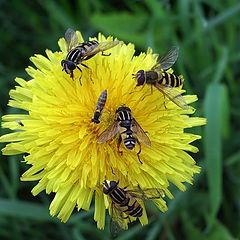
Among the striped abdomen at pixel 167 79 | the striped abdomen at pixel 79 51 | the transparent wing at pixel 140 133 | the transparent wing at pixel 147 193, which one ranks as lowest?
the transparent wing at pixel 147 193

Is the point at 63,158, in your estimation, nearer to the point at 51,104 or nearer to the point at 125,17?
the point at 51,104

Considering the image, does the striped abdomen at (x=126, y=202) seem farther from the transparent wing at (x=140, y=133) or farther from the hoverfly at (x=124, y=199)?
the transparent wing at (x=140, y=133)

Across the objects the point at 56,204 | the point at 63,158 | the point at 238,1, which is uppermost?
the point at 238,1

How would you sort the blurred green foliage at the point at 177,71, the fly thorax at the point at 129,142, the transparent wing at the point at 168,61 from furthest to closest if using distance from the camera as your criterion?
the blurred green foliage at the point at 177,71 < the transparent wing at the point at 168,61 < the fly thorax at the point at 129,142

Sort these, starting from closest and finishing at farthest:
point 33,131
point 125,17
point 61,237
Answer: point 33,131 < point 61,237 < point 125,17

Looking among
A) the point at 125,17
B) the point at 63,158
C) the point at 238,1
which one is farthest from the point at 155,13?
the point at 63,158

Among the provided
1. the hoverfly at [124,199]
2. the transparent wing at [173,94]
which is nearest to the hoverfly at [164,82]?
the transparent wing at [173,94]

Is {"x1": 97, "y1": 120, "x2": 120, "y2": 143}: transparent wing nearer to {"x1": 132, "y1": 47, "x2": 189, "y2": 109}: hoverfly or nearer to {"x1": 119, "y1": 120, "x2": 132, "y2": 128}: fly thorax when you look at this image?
{"x1": 119, "y1": 120, "x2": 132, "y2": 128}: fly thorax
